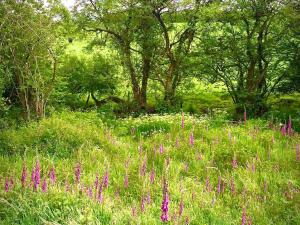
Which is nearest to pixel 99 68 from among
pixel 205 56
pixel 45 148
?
pixel 205 56

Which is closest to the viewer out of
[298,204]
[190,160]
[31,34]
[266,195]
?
[298,204]

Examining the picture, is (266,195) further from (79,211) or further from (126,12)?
(126,12)

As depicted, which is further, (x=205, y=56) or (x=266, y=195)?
(x=205, y=56)

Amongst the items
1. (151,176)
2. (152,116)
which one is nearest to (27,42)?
(152,116)

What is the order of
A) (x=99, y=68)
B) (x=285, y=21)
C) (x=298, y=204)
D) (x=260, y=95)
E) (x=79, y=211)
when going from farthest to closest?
(x=99, y=68) → (x=260, y=95) → (x=285, y=21) → (x=298, y=204) → (x=79, y=211)

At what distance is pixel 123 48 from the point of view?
62.6 ft

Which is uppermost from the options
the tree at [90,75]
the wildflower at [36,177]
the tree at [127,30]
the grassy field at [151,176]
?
the tree at [127,30]

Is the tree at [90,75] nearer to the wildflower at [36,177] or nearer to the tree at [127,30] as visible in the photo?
the tree at [127,30]

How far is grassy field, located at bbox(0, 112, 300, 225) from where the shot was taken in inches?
211

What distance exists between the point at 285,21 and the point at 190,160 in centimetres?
811

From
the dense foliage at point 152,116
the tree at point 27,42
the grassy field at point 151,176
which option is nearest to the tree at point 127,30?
the dense foliage at point 152,116

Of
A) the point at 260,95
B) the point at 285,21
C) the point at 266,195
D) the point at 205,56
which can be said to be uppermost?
the point at 285,21

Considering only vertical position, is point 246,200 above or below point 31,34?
below

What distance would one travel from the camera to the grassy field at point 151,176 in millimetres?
5363
